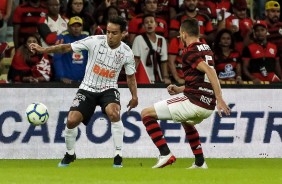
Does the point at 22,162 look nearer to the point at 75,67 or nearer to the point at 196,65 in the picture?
the point at 75,67

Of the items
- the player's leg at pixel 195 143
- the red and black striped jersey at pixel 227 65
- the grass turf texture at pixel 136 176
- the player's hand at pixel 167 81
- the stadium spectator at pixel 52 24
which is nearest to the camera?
the grass turf texture at pixel 136 176

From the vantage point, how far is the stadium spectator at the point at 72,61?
17.7 metres

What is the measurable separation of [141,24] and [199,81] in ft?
18.9

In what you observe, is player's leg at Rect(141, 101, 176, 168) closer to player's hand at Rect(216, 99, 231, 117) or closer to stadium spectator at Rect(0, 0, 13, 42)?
player's hand at Rect(216, 99, 231, 117)

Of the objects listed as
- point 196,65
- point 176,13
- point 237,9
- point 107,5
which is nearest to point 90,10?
point 107,5

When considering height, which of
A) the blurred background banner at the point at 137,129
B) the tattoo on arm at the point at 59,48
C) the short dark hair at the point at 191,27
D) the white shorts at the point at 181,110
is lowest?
the blurred background banner at the point at 137,129

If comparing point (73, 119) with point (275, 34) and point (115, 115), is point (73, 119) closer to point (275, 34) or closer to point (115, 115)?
point (115, 115)

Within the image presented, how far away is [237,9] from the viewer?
20625mm

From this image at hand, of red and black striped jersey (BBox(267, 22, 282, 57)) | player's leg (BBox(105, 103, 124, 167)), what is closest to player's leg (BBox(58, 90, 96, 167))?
player's leg (BBox(105, 103, 124, 167))

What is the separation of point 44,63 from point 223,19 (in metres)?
4.35

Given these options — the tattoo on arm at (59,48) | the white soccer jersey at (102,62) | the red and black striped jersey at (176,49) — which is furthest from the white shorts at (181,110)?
the red and black striped jersey at (176,49)

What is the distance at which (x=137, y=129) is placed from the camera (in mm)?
17297

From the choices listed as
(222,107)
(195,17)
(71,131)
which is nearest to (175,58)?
(195,17)

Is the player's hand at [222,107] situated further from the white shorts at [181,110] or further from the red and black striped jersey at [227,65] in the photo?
the red and black striped jersey at [227,65]
